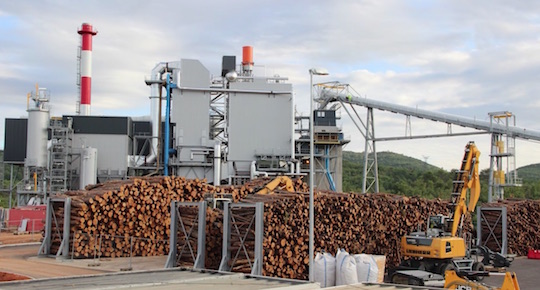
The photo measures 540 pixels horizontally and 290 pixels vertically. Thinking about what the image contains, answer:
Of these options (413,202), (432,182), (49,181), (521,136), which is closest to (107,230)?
(413,202)

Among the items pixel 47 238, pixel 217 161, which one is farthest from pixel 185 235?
pixel 217 161

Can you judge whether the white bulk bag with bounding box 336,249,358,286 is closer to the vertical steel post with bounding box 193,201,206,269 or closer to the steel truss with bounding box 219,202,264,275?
the steel truss with bounding box 219,202,264,275

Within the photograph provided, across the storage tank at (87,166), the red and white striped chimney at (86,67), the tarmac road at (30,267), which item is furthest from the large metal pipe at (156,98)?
the tarmac road at (30,267)

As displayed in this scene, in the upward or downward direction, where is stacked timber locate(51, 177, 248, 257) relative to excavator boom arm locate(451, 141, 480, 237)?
downward

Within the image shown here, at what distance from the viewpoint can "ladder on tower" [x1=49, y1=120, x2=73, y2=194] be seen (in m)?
46.8

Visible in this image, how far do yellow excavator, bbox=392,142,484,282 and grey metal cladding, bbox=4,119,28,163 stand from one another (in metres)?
37.9

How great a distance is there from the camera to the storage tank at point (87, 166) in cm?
4675

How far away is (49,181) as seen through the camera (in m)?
47.2

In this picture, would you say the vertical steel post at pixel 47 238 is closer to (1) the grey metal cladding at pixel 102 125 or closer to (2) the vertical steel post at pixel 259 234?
(2) the vertical steel post at pixel 259 234

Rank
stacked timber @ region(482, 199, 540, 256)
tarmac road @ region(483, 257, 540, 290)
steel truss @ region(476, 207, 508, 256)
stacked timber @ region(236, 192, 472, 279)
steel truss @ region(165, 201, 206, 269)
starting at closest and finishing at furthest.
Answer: stacked timber @ region(236, 192, 472, 279) → steel truss @ region(165, 201, 206, 269) → tarmac road @ region(483, 257, 540, 290) → steel truss @ region(476, 207, 508, 256) → stacked timber @ region(482, 199, 540, 256)

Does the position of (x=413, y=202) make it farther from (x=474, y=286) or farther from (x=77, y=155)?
(x=77, y=155)

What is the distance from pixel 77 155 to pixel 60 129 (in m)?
2.57

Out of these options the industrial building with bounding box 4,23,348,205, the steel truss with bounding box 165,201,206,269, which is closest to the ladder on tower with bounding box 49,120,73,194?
the industrial building with bounding box 4,23,348,205

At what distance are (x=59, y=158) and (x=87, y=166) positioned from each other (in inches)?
110
